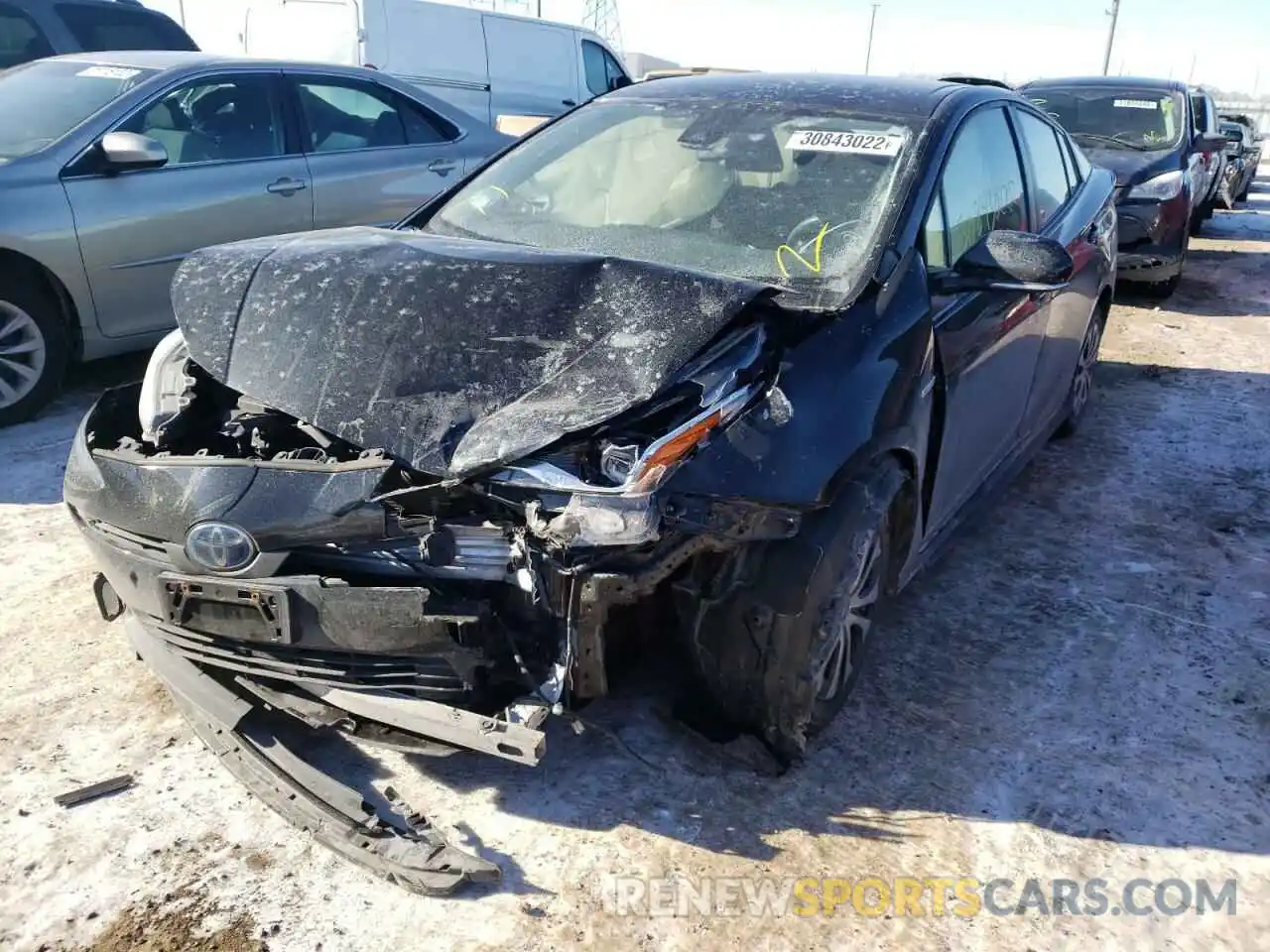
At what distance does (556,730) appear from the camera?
290 centimetres

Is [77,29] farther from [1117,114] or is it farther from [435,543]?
[1117,114]

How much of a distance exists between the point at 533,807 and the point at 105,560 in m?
1.22

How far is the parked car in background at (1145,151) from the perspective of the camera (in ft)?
27.3

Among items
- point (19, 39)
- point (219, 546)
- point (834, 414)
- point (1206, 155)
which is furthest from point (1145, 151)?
point (19, 39)

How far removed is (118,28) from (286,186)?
4.43 metres

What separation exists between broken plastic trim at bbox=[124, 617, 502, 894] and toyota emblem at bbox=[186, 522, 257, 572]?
0.47 metres

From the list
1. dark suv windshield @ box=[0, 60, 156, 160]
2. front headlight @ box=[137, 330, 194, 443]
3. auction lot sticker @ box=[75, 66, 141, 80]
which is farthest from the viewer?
auction lot sticker @ box=[75, 66, 141, 80]

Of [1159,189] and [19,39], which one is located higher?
[19,39]

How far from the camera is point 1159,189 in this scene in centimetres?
830

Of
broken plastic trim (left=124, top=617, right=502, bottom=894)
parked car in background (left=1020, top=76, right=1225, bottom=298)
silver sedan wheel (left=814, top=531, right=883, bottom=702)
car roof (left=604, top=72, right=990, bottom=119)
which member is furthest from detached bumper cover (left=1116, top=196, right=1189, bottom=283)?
broken plastic trim (left=124, top=617, right=502, bottom=894)

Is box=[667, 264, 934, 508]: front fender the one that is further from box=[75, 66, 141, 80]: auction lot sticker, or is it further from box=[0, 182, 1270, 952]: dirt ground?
box=[75, 66, 141, 80]: auction lot sticker

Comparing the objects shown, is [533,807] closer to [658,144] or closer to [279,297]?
[279,297]

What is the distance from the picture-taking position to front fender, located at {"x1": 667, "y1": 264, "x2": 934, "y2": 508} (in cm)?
231

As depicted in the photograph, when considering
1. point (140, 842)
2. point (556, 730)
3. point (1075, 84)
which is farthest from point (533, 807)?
point (1075, 84)
